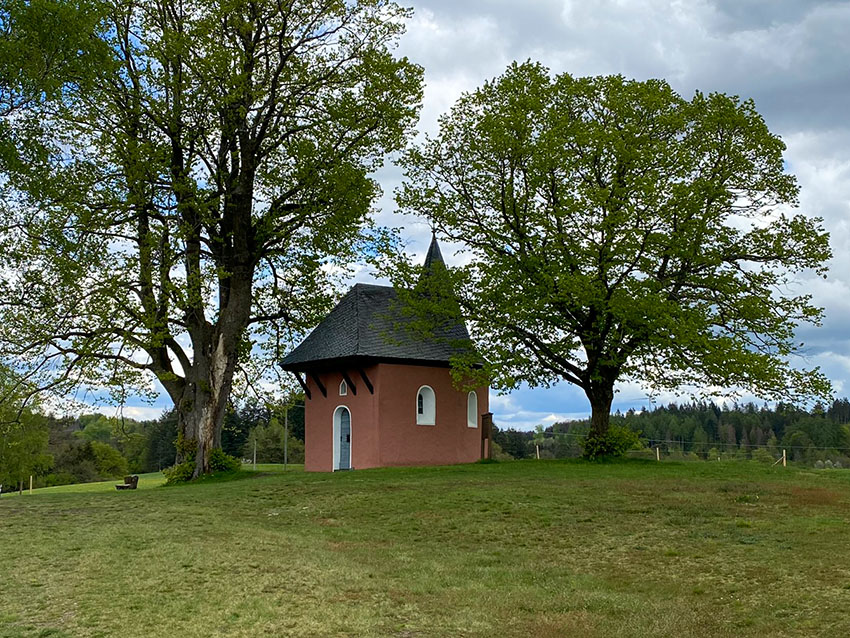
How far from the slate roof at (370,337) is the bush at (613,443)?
603cm

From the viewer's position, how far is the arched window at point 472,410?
32250 millimetres

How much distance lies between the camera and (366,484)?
74.2 ft

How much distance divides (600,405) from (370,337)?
8.63m

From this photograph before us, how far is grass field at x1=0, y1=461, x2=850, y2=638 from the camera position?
9648 mm

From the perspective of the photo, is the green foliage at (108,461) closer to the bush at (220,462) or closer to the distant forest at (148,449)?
the distant forest at (148,449)

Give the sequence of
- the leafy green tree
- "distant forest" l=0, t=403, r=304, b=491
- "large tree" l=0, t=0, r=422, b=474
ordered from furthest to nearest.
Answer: "distant forest" l=0, t=403, r=304, b=491 → the leafy green tree → "large tree" l=0, t=0, r=422, b=474

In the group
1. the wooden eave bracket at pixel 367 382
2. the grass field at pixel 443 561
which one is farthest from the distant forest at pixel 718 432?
the grass field at pixel 443 561

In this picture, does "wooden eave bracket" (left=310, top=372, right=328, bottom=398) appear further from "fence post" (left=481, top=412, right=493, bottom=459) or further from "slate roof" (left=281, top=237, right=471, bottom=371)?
"fence post" (left=481, top=412, right=493, bottom=459)

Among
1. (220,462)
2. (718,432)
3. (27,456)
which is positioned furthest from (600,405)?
(718,432)

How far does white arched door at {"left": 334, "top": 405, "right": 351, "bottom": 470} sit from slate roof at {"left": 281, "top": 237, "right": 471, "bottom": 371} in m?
2.01

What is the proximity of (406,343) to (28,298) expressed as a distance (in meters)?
12.7

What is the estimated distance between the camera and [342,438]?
103 feet

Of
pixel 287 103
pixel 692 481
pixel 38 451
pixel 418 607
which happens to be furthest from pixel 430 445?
pixel 38 451

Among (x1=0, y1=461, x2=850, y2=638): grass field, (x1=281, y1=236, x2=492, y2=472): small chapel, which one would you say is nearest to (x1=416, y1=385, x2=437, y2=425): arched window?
(x1=281, y1=236, x2=492, y2=472): small chapel
